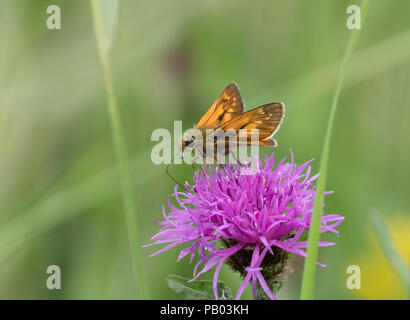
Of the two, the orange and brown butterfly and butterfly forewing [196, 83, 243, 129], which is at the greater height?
butterfly forewing [196, 83, 243, 129]

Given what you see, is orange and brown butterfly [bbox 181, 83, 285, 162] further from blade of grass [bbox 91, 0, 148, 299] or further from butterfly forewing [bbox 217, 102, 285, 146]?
blade of grass [bbox 91, 0, 148, 299]

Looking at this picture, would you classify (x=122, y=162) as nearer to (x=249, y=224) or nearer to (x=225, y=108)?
(x=249, y=224)

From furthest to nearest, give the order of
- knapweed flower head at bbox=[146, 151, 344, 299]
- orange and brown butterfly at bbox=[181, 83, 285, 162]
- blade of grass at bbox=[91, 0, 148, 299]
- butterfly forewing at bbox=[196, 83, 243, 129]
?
butterfly forewing at bbox=[196, 83, 243, 129] → orange and brown butterfly at bbox=[181, 83, 285, 162] → knapweed flower head at bbox=[146, 151, 344, 299] → blade of grass at bbox=[91, 0, 148, 299]

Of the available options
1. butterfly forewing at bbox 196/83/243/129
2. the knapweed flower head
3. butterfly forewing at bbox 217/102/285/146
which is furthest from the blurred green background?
the knapweed flower head

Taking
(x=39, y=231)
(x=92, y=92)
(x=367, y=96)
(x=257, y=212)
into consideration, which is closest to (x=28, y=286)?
(x=39, y=231)

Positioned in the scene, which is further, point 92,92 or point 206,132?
point 92,92

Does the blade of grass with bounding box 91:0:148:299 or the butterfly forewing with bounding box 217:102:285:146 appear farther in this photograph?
the butterfly forewing with bounding box 217:102:285:146

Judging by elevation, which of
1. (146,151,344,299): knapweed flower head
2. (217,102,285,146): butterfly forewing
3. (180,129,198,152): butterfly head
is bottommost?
(146,151,344,299): knapweed flower head
